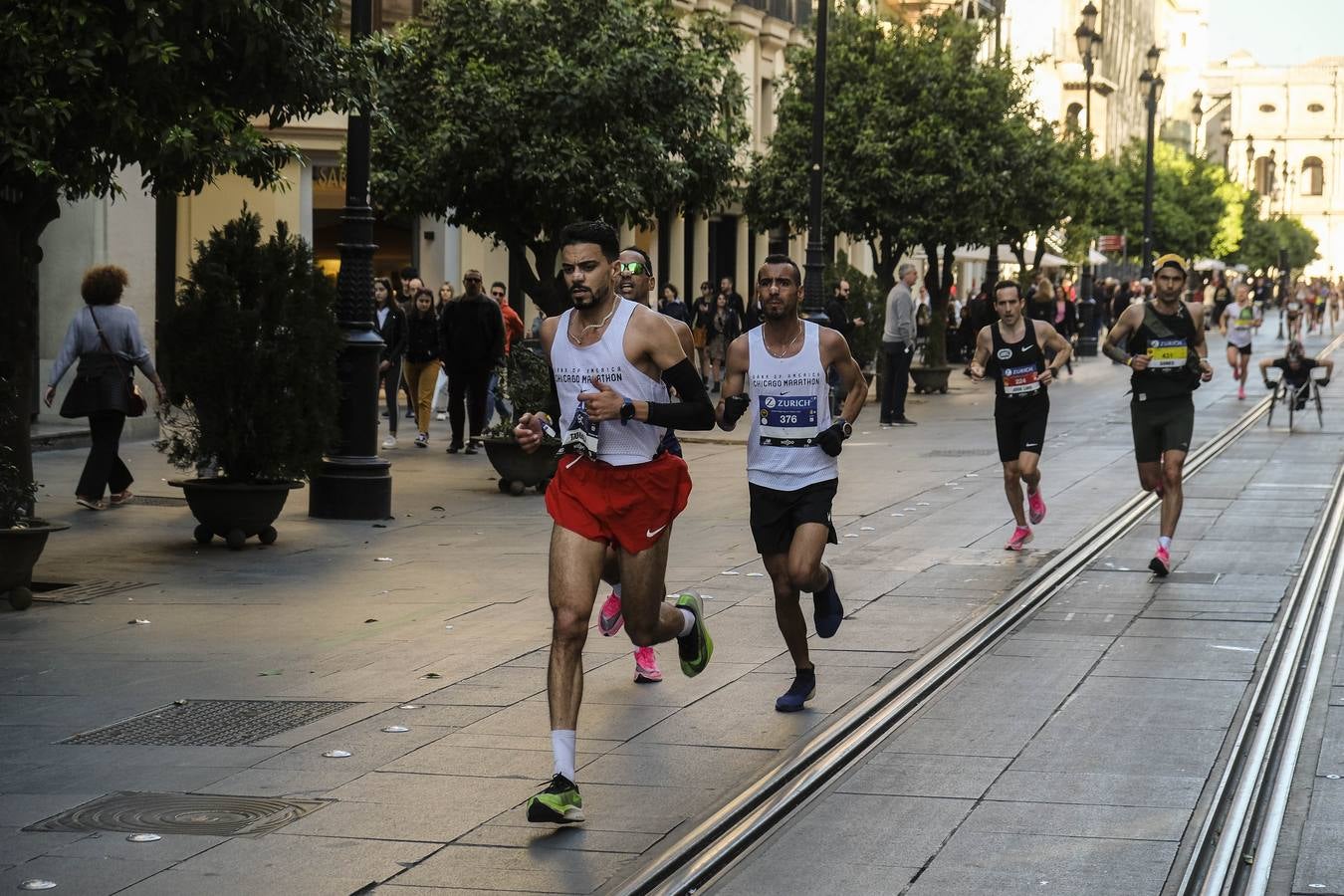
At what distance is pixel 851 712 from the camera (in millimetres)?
7992

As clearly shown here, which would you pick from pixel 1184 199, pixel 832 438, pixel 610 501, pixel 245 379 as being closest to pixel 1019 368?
pixel 245 379

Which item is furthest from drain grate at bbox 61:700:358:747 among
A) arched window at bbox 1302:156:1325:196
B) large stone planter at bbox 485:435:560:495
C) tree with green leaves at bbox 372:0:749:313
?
arched window at bbox 1302:156:1325:196

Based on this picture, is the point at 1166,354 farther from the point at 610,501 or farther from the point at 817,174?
the point at 817,174

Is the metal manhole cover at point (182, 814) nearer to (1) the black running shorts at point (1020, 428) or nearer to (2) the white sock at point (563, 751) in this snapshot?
(2) the white sock at point (563, 751)

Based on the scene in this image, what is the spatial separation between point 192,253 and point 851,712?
21236 millimetres

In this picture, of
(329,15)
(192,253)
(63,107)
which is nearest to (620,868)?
(63,107)

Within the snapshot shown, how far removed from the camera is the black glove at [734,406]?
793 cm

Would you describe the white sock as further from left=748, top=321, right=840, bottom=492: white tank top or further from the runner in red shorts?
left=748, top=321, right=840, bottom=492: white tank top

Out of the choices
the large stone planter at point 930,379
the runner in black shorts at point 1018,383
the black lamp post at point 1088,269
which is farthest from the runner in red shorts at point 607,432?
the black lamp post at point 1088,269

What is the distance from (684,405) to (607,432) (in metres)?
0.26

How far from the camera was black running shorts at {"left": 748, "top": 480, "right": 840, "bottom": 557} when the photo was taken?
8195 mm

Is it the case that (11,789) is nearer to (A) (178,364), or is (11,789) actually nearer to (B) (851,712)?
(B) (851,712)

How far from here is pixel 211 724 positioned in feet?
25.9

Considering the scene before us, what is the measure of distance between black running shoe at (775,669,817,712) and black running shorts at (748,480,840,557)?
1.59ft
